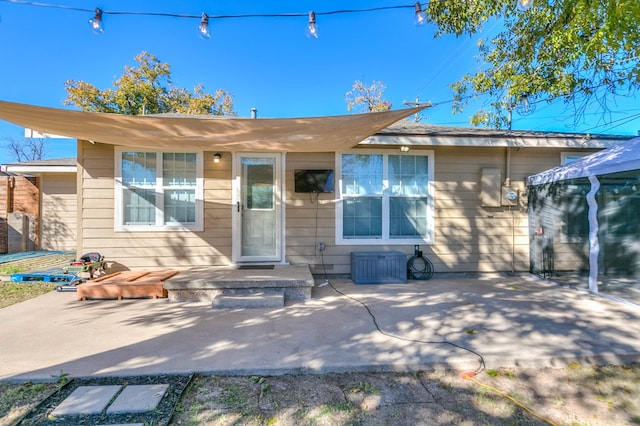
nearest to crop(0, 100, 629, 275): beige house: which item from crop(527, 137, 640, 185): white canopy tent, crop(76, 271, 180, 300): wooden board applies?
crop(527, 137, 640, 185): white canopy tent

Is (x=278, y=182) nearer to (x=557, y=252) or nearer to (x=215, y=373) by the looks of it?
(x=215, y=373)

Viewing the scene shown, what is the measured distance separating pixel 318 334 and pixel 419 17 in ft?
13.8

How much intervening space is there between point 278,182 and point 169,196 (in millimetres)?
1912

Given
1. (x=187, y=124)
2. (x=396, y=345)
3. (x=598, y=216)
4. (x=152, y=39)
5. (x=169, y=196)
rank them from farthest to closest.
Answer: (x=152, y=39), (x=169, y=196), (x=598, y=216), (x=187, y=124), (x=396, y=345)

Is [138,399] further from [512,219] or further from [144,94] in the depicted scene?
[144,94]

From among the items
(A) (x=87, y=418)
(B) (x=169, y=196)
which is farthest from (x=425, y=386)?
(B) (x=169, y=196)

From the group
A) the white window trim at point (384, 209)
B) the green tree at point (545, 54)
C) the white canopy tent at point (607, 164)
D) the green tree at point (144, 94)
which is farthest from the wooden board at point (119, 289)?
the green tree at point (144, 94)

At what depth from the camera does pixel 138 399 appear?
1778mm

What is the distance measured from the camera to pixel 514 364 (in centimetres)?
224

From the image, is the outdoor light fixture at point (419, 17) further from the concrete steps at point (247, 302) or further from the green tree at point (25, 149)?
the green tree at point (25, 149)

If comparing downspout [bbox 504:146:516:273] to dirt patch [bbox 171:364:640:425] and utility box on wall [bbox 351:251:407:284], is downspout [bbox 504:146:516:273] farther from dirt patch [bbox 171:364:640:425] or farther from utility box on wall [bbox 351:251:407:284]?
dirt patch [bbox 171:364:640:425]

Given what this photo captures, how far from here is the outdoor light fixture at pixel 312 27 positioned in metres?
3.63

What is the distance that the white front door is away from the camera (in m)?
4.92

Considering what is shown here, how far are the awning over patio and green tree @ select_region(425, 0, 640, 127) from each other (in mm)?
1892
